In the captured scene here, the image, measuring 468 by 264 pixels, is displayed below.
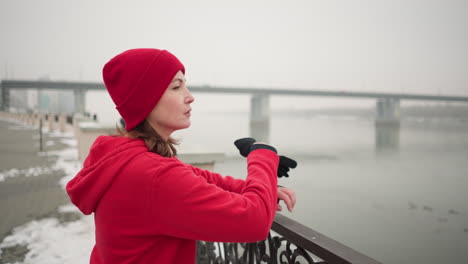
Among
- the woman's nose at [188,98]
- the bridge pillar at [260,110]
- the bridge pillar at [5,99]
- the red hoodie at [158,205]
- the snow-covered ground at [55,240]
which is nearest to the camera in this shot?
the red hoodie at [158,205]

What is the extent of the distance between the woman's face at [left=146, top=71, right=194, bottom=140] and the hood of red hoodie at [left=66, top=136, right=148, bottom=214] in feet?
0.41

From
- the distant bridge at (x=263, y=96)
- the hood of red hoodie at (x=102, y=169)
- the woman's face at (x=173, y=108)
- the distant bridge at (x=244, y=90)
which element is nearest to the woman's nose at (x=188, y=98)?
the woman's face at (x=173, y=108)

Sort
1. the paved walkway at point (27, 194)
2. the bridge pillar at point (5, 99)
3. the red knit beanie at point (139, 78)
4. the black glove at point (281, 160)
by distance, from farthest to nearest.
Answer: the bridge pillar at point (5, 99)
the paved walkway at point (27, 194)
the black glove at point (281, 160)
the red knit beanie at point (139, 78)

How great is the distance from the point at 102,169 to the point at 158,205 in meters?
0.24

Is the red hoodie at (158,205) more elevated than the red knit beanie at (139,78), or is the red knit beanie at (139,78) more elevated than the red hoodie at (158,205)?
the red knit beanie at (139,78)

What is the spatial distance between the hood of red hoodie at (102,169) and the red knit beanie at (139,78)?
115mm

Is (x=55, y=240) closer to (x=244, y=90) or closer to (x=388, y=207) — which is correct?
(x=388, y=207)

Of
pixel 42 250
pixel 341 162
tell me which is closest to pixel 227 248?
pixel 42 250

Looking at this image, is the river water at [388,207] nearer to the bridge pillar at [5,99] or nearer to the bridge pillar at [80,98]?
the bridge pillar at [80,98]

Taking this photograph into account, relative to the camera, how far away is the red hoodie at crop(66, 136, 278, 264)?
0.90 meters

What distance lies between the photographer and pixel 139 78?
3.49 ft

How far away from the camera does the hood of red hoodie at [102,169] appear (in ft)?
3.17

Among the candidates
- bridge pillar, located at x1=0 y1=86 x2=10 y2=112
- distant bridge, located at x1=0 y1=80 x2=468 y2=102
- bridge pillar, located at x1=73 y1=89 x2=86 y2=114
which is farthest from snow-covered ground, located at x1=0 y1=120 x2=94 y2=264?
bridge pillar, located at x1=0 y1=86 x2=10 y2=112

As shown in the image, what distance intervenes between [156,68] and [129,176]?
0.39m
